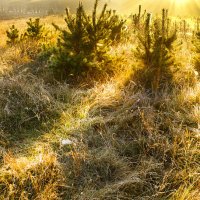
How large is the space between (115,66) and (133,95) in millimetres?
1416

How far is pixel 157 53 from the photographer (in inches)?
235

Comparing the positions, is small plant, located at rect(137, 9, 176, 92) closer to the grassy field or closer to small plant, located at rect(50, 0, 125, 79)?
the grassy field

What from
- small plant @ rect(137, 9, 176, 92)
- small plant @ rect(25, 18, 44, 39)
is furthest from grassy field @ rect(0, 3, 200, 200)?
small plant @ rect(25, 18, 44, 39)

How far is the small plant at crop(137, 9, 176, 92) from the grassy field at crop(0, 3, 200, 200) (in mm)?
164

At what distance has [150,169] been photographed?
3.80 meters

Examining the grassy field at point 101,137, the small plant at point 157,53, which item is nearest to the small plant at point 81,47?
the grassy field at point 101,137

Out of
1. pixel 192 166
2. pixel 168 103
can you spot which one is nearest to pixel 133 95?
pixel 168 103

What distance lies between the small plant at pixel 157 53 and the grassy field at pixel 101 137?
0.16 metres

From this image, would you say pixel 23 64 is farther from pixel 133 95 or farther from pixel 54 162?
pixel 54 162

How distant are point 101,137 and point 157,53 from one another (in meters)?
2.22

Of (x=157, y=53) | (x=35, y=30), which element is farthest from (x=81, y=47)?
(x=35, y=30)

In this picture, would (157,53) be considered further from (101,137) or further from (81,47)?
(101,137)

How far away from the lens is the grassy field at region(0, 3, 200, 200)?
3.58 meters

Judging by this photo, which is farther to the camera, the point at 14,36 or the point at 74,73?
the point at 14,36
